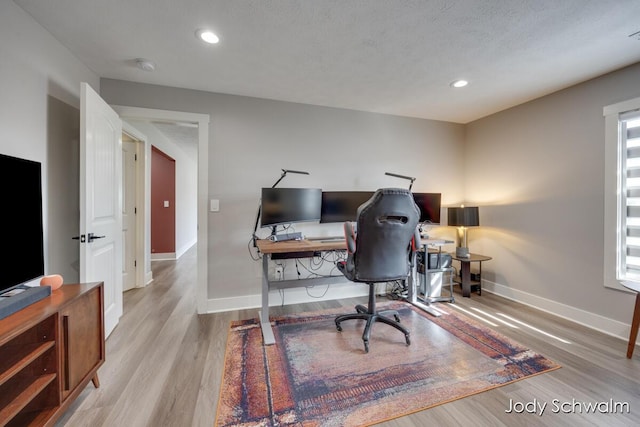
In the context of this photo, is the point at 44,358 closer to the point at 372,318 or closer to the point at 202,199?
the point at 202,199

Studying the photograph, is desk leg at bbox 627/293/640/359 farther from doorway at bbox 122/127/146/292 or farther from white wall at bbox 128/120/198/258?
white wall at bbox 128/120/198/258

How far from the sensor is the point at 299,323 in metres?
2.59

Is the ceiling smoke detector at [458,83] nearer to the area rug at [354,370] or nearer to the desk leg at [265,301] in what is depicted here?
the area rug at [354,370]

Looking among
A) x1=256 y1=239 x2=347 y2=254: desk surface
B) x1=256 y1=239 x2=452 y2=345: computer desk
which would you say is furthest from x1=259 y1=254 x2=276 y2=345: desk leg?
x1=256 y1=239 x2=347 y2=254: desk surface

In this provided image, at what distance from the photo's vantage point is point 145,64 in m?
2.25

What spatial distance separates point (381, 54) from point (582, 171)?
232 cm

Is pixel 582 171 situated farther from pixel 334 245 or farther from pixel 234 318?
pixel 234 318

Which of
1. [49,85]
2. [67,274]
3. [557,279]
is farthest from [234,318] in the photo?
[557,279]

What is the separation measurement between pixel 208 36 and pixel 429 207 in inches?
115

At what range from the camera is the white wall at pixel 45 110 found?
1.54 m

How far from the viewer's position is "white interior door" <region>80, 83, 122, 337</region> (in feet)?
6.23

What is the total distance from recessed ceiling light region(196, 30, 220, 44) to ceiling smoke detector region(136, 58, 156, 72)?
26.6 inches

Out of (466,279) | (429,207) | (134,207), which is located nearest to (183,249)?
(134,207)

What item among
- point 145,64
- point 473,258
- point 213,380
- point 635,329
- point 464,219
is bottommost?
point 213,380
